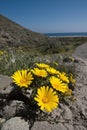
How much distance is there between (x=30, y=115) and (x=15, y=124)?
44 cm

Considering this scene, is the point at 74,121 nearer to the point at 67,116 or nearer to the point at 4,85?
the point at 67,116

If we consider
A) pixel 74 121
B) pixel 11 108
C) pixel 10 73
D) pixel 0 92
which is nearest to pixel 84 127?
pixel 74 121

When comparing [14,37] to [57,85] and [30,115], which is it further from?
[57,85]

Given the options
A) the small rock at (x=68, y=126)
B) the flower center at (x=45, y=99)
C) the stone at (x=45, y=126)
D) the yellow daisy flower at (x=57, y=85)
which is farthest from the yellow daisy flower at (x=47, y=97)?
the small rock at (x=68, y=126)

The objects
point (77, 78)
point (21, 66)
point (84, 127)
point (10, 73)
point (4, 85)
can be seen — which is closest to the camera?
point (84, 127)

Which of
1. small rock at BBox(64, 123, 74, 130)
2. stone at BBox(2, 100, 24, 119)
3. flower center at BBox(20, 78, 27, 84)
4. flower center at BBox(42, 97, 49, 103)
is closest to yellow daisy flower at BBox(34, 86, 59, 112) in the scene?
flower center at BBox(42, 97, 49, 103)

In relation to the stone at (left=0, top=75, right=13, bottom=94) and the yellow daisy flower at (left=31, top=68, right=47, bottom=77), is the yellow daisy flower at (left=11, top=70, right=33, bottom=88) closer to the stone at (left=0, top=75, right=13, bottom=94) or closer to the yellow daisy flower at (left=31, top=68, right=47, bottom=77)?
the yellow daisy flower at (left=31, top=68, right=47, bottom=77)

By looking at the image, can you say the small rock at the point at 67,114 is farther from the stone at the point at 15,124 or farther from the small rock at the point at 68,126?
the stone at the point at 15,124

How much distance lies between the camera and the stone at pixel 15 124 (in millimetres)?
3359

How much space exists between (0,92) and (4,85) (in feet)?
0.87

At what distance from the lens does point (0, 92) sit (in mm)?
4094

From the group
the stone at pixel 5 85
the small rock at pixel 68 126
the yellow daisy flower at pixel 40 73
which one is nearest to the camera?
the yellow daisy flower at pixel 40 73

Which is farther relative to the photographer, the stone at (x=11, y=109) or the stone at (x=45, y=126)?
the stone at (x=11, y=109)

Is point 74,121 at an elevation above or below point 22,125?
below
